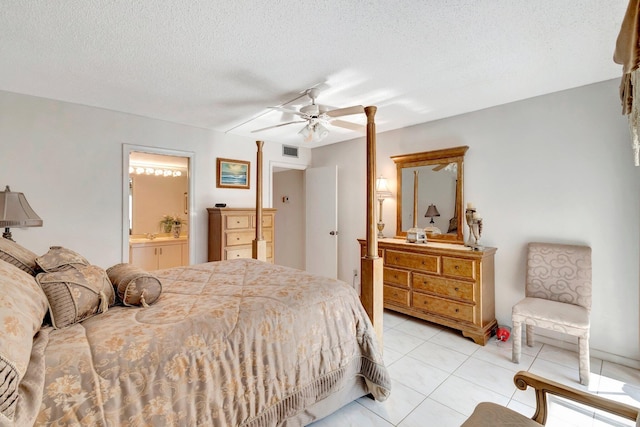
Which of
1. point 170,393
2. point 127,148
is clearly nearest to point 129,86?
point 127,148

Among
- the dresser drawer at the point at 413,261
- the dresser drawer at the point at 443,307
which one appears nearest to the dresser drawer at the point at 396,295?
the dresser drawer at the point at 443,307

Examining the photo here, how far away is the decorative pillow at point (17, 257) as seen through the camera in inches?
51.8

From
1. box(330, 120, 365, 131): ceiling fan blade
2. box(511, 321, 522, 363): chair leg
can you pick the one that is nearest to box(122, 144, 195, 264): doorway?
box(330, 120, 365, 131): ceiling fan blade

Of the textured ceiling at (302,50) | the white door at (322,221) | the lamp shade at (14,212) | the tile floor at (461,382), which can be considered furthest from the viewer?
the white door at (322,221)

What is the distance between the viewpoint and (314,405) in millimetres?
1683

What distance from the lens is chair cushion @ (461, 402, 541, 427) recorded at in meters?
1.13

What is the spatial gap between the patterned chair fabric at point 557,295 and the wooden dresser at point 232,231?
300 cm

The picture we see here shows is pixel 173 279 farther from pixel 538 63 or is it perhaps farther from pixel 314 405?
pixel 538 63

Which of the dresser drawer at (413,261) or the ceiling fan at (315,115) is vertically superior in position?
the ceiling fan at (315,115)

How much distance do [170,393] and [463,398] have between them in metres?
1.92

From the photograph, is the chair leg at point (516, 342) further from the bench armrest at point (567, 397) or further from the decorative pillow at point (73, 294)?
the decorative pillow at point (73, 294)

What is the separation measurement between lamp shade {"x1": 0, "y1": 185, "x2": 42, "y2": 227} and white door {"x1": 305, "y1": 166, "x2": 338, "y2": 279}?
11.0 feet

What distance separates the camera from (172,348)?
3.97ft

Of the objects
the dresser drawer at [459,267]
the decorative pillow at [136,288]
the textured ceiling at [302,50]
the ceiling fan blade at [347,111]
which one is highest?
the textured ceiling at [302,50]
